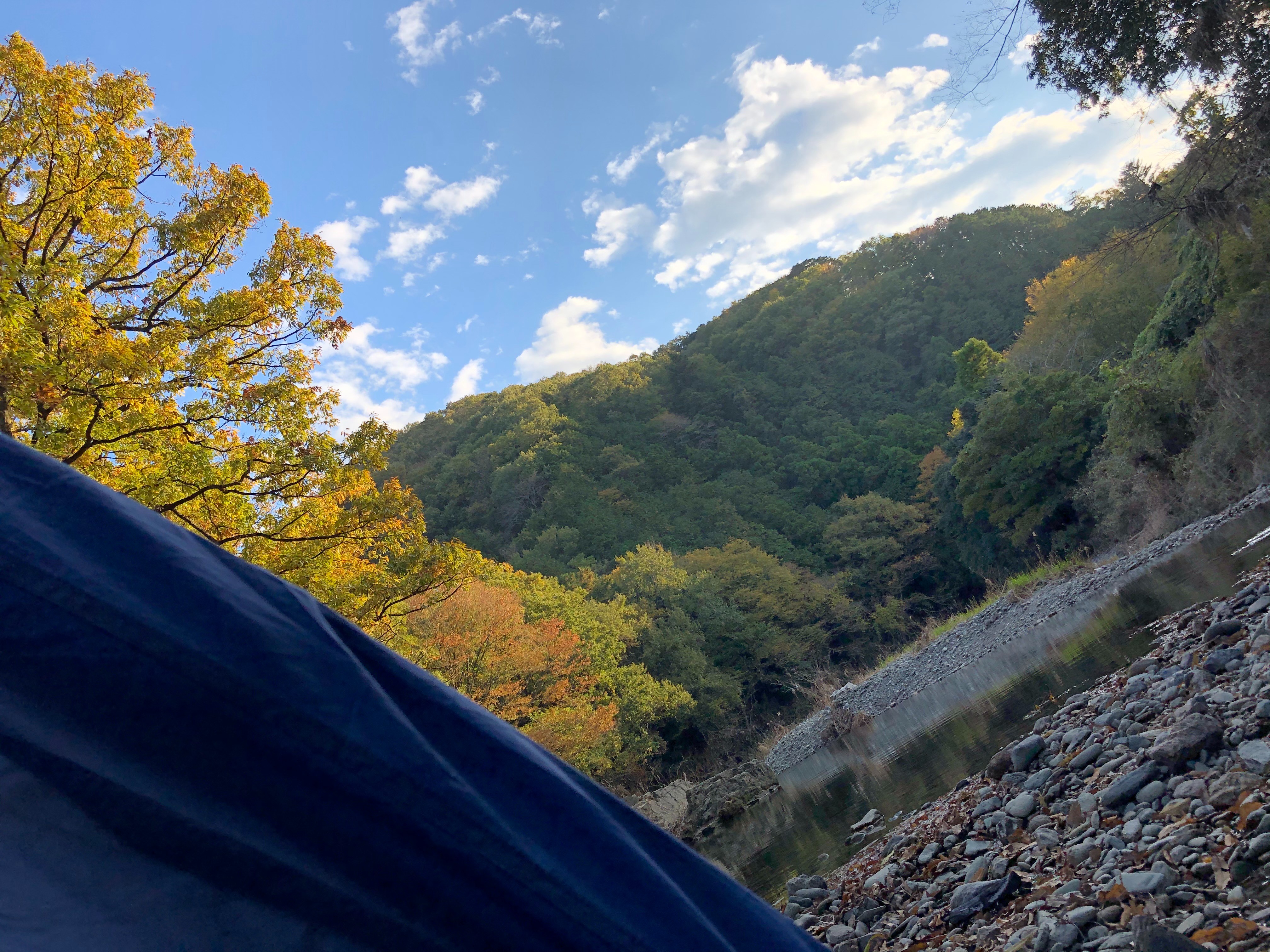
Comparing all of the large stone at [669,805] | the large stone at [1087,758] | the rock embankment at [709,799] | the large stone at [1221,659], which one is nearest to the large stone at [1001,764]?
the large stone at [1087,758]

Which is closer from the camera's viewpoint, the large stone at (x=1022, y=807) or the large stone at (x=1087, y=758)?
the large stone at (x=1022, y=807)

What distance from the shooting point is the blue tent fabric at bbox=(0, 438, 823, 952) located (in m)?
0.55

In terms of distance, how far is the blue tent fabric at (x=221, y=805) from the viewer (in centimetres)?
55

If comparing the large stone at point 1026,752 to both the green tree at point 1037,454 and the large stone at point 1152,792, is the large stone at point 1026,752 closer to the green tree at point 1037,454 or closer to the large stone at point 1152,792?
the large stone at point 1152,792

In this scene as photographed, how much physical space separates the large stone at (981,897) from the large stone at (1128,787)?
581 mm

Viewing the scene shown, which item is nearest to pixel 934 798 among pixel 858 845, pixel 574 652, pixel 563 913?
pixel 858 845

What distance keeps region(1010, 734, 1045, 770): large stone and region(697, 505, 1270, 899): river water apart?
1076mm

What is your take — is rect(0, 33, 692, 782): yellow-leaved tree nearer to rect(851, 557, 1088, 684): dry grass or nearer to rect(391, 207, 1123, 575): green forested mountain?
rect(851, 557, 1088, 684): dry grass

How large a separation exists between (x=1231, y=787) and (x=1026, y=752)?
208 centimetres

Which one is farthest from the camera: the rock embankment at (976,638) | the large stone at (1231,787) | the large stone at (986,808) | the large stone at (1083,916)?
the rock embankment at (976,638)

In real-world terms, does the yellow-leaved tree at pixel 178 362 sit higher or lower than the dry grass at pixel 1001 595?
higher

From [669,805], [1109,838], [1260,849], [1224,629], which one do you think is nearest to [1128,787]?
[1109,838]

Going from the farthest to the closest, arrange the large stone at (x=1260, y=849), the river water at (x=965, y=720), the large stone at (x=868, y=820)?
the river water at (x=965, y=720) → the large stone at (x=868, y=820) → the large stone at (x=1260, y=849)

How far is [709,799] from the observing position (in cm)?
1463
